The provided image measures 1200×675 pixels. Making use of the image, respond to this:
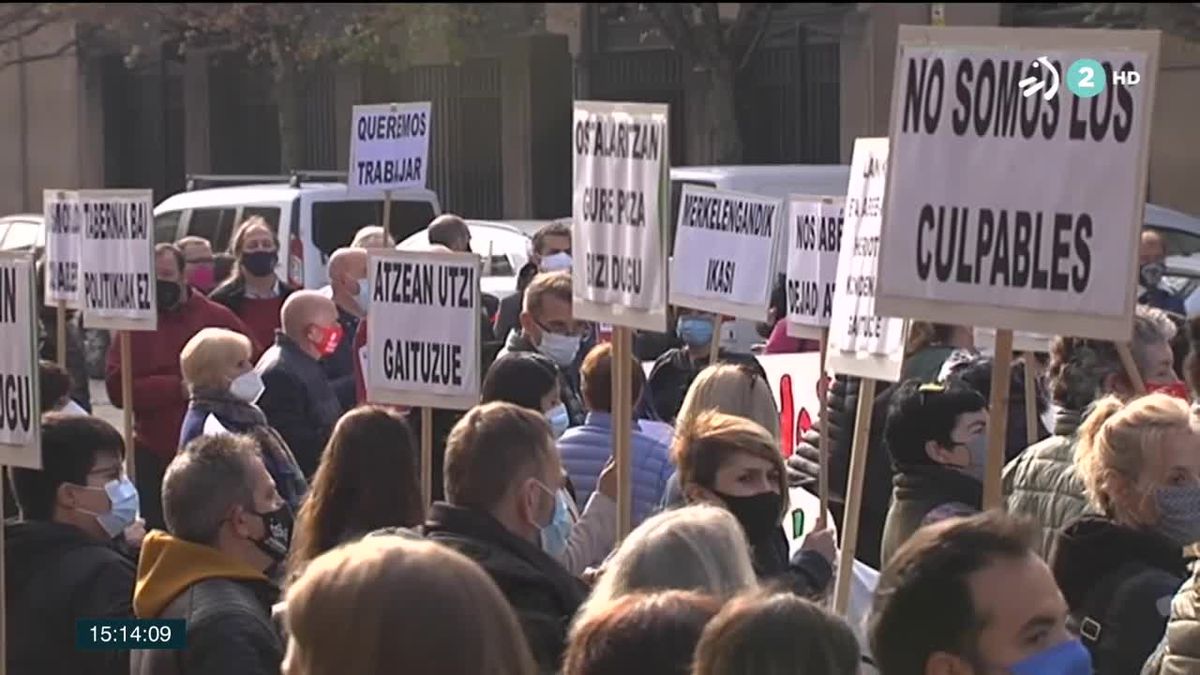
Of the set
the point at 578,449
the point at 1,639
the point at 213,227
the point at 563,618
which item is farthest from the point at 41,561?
the point at 213,227

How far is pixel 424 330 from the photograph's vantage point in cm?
815

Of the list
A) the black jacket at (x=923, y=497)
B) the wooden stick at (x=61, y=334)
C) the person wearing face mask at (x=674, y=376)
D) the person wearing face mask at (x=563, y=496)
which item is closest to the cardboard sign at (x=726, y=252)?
the person wearing face mask at (x=674, y=376)

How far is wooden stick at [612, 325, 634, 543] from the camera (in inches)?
246

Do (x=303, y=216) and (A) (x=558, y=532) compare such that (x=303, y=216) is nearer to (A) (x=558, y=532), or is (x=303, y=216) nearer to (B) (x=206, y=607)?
(A) (x=558, y=532)

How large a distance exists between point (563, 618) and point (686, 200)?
5195mm

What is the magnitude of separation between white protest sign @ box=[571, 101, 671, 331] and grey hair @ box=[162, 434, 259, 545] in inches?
81.2

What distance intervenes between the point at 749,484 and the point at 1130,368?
172 centimetres

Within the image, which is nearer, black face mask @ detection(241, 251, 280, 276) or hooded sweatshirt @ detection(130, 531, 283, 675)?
hooded sweatshirt @ detection(130, 531, 283, 675)

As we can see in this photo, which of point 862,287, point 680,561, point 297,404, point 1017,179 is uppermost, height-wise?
point 1017,179

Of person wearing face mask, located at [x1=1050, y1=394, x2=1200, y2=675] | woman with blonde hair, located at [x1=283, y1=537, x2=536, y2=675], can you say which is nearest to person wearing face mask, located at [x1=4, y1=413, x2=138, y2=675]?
person wearing face mask, located at [x1=1050, y1=394, x2=1200, y2=675]

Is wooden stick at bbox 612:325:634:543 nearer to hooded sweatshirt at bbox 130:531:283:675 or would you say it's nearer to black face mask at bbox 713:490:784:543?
black face mask at bbox 713:490:784:543
